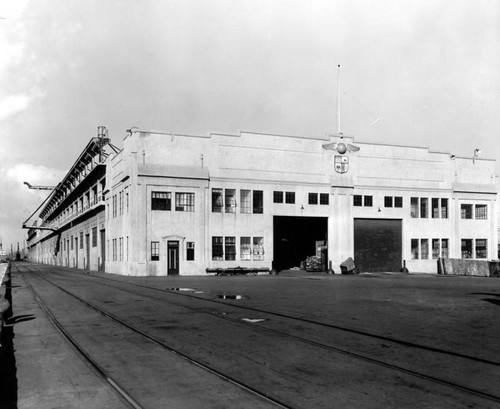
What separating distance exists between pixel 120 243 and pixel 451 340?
3836 cm

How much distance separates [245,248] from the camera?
43.4 meters

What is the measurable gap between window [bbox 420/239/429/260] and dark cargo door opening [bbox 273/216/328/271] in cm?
949

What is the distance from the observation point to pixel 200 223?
1651 inches

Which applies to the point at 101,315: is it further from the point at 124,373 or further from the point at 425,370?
the point at 425,370

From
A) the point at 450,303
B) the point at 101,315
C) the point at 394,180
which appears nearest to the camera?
the point at 101,315

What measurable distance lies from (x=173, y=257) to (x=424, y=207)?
81.5ft

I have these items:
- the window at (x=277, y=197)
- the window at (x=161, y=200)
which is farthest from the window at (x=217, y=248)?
the window at (x=277, y=197)

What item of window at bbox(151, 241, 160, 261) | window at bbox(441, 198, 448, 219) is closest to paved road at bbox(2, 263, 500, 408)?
window at bbox(151, 241, 160, 261)

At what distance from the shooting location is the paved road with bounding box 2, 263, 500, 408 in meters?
6.60

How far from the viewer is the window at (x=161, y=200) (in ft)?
135

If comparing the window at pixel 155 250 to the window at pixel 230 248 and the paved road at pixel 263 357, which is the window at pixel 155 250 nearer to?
the window at pixel 230 248

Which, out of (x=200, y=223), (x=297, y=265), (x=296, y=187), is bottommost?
(x=297, y=265)

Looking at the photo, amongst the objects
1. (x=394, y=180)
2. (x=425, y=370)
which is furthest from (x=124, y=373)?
(x=394, y=180)

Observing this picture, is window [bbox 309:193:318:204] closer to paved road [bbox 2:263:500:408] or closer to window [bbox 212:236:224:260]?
window [bbox 212:236:224:260]
